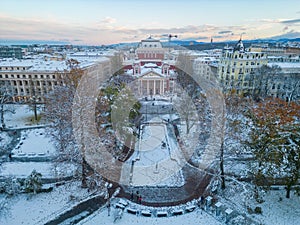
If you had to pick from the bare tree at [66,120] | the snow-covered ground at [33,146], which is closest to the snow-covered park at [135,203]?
the snow-covered ground at [33,146]

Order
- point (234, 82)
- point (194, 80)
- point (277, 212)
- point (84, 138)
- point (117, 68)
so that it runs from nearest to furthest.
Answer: point (277, 212) < point (84, 138) < point (234, 82) < point (194, 80) < point (117, 68)

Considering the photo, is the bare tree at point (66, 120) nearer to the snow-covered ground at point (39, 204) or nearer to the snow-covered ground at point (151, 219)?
the snow-covered ground at point (39, 204)

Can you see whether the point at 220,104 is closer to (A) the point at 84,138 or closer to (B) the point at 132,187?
(B) the point at 132,187

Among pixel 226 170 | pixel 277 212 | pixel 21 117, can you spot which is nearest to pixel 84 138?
pixel 226 170

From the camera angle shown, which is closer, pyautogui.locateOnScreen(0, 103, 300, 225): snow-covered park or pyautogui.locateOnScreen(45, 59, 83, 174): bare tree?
pyautogui.locateOnScreen(0, 103, 300, 225): snow-covered park

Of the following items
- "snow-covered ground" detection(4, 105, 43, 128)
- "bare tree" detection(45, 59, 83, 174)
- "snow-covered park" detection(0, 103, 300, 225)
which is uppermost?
"bare tree" detection(45, 59, 83, 174)

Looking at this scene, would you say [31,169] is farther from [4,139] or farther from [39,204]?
[4,139]

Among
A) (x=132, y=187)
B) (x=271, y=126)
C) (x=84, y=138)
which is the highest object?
(x=271, y=126)

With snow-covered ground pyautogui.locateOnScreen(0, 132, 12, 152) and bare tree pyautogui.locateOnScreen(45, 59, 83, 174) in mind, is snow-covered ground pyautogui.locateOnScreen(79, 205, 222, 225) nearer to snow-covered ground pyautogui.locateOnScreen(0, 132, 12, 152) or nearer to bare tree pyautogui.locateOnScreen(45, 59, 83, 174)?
bare tree pyautogui.locateOnScreen(45, 59, 83, 174)

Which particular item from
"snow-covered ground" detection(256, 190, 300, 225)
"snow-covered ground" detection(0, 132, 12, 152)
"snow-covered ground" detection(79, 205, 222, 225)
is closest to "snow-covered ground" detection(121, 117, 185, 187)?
"snow-covered ground" detection(79, 205, 222, 225)
